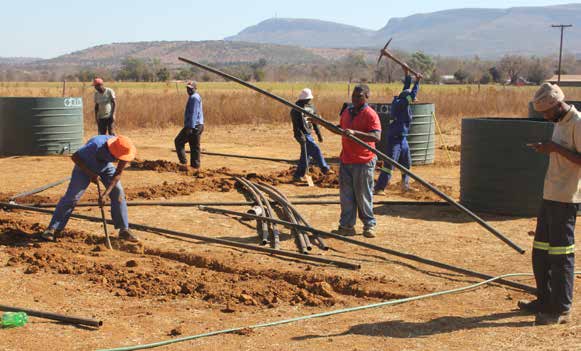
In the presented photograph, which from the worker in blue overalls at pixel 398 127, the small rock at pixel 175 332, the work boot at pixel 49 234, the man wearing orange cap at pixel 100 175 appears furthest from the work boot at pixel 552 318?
the worker in blue overalls at pixel 398 127

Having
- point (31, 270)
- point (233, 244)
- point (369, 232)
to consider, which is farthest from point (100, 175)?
point (369, 232)

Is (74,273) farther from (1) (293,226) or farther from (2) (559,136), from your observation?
(2) (559,136)

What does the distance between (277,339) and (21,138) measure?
13910 mm

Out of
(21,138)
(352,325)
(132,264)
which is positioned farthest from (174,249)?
(21,138)

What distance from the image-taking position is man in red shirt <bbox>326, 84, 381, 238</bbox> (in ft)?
33.0

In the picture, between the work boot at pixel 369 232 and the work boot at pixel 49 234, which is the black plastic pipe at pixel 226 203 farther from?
the work boot at pixel 369 232

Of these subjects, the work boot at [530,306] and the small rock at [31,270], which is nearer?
the work boot at [530,306]

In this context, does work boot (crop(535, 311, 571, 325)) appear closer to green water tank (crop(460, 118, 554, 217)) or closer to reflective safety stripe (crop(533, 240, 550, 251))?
reflective safety stripe (crop(533, 240, 550, 251))

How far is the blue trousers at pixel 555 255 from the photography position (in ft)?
22.0

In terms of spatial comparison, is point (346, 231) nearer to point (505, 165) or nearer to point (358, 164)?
point (358, 164)

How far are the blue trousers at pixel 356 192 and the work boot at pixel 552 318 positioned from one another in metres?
3.65

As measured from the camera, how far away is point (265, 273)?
851 cm

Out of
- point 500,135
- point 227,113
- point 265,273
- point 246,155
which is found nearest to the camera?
point 265,273

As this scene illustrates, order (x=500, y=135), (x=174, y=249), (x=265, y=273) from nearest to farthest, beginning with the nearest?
1. (x=265, y=273)
2. (x=174, y=249)
3. (x=500, y=135)
